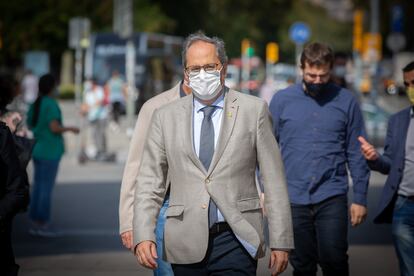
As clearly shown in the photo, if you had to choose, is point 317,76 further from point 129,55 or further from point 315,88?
point 129,55

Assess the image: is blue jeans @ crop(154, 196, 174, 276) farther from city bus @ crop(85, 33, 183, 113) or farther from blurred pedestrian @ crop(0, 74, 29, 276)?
city bus @ crop(85, 33, 183, 113)

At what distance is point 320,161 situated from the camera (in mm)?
6914

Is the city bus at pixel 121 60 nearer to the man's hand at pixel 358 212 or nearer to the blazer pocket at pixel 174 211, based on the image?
the man's hand at pixel 358 212

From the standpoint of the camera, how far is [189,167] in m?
5.01

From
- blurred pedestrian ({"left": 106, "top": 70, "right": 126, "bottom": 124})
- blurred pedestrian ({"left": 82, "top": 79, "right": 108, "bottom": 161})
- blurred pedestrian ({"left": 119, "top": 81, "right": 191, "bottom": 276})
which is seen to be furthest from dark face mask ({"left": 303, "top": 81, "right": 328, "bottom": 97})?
blurred pedestrian ({"left": 106, "top": 70, "right": 126, "bottom": 124})

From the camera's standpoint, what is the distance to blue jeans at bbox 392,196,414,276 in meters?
6.62

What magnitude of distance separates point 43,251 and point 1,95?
13.1 ft

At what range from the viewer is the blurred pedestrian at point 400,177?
6645 mm

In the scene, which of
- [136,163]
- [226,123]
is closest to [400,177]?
[136,163]

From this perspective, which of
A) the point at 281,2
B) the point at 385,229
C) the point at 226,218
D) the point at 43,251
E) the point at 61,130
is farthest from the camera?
the point at 281,2

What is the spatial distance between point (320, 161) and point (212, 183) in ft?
6.78

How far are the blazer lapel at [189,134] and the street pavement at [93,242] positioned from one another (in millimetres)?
4167

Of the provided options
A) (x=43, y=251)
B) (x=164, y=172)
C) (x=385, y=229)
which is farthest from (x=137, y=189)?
(x=385, y=229)

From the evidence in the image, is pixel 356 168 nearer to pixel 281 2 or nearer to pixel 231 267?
pixel 231 267
